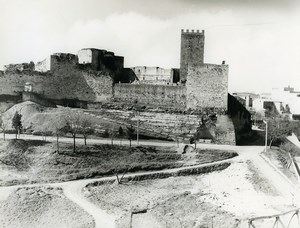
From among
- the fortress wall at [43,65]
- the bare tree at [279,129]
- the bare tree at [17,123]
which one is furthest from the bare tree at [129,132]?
the bare tree at [279,129]

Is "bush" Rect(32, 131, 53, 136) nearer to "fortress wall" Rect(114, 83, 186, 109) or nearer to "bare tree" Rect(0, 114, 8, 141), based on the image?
"bare tree" Rect(0, 114, 8, 141)

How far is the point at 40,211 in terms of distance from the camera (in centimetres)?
1773

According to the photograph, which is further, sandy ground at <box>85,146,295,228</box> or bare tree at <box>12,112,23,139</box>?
bare tree at <box>12,112,23,139</box>

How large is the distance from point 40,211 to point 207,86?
15.4m

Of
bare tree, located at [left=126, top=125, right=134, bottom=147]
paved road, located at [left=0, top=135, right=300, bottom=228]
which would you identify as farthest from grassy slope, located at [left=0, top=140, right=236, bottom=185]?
bare tree, located at [left=126, top=125, right=134, bottom=147]

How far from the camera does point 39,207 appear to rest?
1803 centimetres

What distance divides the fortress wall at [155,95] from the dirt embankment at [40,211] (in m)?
12.1

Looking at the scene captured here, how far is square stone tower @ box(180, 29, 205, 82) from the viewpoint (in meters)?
31.8

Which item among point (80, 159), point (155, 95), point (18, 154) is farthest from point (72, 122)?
point (155, 95)

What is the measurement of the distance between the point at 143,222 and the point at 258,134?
17957 mm

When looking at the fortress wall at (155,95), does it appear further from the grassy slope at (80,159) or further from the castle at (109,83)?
the grassy slope at (80,159)

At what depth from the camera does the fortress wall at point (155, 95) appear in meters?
29.7

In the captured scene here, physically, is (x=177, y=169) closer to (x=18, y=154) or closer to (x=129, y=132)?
(x=129, y=132)

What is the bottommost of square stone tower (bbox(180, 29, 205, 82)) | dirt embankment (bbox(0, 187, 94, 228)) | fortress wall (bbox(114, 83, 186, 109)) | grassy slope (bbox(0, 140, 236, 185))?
dirt embankment (bbox(0, 187, 94, 228))
